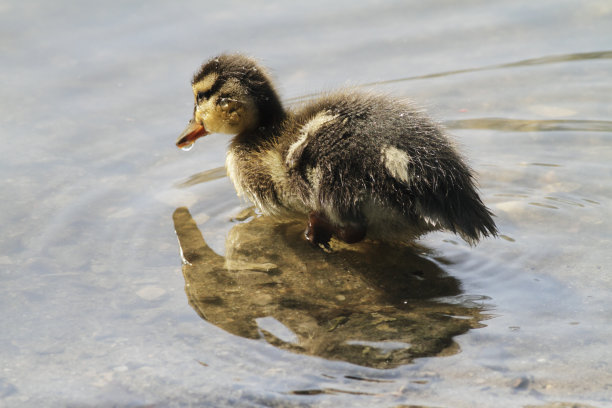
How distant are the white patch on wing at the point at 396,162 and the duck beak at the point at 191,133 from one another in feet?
4.56

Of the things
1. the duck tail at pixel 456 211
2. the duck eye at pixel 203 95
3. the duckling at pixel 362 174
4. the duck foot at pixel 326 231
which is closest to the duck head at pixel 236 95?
the duck eye at pixel 203 95

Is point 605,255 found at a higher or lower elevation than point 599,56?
lower

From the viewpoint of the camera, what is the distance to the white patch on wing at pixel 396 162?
3.47 m

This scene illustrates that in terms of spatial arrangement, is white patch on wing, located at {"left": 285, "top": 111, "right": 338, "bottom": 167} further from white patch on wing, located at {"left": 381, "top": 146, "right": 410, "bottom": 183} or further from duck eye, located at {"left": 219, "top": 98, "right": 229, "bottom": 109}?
duck eye, located at {"left": 219, "top": 98, "right": 229, "bottom": 109}

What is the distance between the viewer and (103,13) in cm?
627

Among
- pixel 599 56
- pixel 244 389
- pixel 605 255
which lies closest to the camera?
pixel 244 389

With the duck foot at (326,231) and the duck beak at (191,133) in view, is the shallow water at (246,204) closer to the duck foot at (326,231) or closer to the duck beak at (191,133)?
the duck beak at (191,133)

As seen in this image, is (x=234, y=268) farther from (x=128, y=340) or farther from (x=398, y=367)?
(x=398, y=367)

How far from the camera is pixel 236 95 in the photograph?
4.28m

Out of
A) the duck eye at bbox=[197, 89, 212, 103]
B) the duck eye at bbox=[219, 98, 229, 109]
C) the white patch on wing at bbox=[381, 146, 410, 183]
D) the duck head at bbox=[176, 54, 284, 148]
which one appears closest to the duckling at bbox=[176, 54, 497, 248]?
the white patch on wing at bbox=[381, 146, 410, 183]

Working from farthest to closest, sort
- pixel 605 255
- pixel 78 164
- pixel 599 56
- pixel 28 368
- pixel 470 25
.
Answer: pixel 470 25 < pixel 599 56 < pixel 78 164 < pixel 605 255 < pixel 28 368

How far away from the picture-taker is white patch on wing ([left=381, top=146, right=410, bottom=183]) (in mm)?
3471

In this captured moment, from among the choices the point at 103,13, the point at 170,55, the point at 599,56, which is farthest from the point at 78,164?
the point at 599,56

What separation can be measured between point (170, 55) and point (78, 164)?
4.40ft
